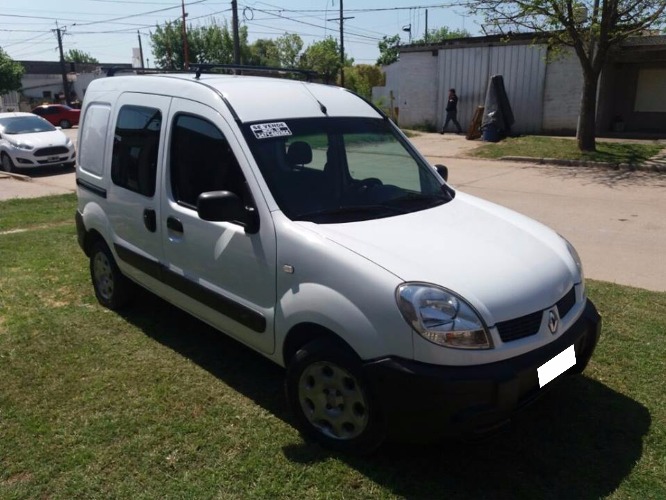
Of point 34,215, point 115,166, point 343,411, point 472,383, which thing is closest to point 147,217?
point 115,166

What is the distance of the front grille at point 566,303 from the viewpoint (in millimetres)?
2972

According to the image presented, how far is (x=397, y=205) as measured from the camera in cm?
351

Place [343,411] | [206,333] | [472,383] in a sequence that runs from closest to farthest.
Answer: [472,383] → [343,411] → [206,333]

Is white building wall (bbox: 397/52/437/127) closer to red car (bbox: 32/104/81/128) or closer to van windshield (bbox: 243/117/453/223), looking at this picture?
van windshield (bbox: 243/117/453/223)

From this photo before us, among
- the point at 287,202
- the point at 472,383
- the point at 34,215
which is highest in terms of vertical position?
the point at 287,202

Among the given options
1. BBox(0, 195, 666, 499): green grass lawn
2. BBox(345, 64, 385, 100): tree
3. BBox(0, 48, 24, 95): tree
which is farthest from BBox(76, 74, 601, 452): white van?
BBox(0, 48, 24, 95): tree

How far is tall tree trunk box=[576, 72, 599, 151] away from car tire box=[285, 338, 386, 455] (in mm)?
14457

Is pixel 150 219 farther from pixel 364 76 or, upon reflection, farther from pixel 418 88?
pixel 364 76

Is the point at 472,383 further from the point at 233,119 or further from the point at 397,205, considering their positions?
the point at 233,119

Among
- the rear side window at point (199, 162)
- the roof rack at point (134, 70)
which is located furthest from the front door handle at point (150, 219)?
the roof rack at point (134, 70)

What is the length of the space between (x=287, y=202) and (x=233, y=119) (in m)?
0.63

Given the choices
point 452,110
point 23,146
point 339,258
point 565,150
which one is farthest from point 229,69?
point 452,110

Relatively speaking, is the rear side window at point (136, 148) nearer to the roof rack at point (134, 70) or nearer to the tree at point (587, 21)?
the roof rack at point (134, 70)

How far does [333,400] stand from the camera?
2990mm
